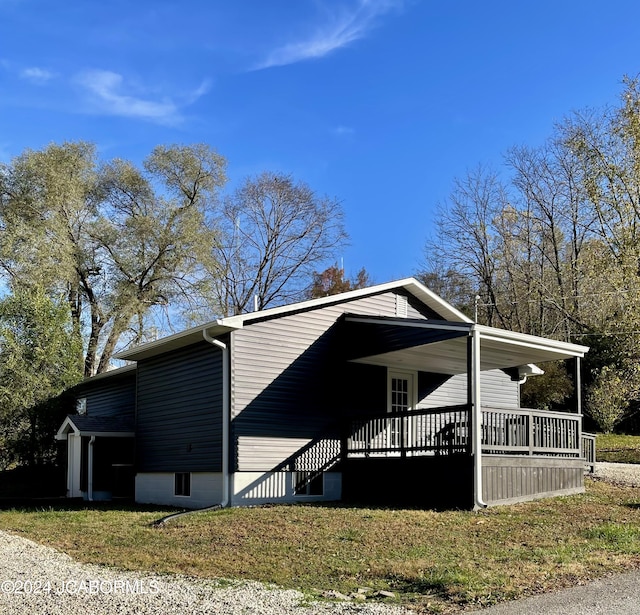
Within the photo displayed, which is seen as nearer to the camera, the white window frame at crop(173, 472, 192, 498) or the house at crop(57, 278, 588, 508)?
the house at crop(57, 278, 588, 508)

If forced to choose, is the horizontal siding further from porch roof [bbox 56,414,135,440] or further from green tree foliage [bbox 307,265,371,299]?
green tree foliage [bbox 307,265,371,299]

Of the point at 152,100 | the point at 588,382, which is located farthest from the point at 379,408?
the point at 588,382

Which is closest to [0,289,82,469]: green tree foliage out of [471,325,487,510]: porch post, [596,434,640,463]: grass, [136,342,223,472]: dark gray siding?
[136,342,223,472]: dark gray siding

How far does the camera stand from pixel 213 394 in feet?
49.1

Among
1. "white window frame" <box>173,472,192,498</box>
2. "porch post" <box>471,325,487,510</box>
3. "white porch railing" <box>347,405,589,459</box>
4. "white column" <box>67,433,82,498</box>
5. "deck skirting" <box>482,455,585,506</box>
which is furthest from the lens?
"white column" <box>67,433,82,498</box>

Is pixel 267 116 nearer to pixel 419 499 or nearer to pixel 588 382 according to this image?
pixel 419 499

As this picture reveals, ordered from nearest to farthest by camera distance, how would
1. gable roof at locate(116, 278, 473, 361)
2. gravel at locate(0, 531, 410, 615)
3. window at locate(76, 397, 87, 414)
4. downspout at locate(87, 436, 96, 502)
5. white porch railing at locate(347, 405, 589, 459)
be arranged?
1. gravel at locate(0, 531, 410, 615)
2. white porch railing at locate(347, 405, 589, 459)
3. gable roof at locate(116, 278, 473, 361)
4. downspout at locate(87, 436, 96, 502)
5. window at locate(76, 397, 87, 414)

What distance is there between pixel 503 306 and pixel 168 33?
25060 millimetres

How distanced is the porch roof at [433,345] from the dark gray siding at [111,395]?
656 cm

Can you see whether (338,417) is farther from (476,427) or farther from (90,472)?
(90,472)

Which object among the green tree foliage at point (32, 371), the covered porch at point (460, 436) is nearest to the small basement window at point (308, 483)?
the covered porch at point (460, 436)

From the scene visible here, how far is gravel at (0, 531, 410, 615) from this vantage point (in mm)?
6523

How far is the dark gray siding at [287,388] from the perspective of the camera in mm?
14539

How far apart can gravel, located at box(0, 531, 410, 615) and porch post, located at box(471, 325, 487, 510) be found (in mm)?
5950
